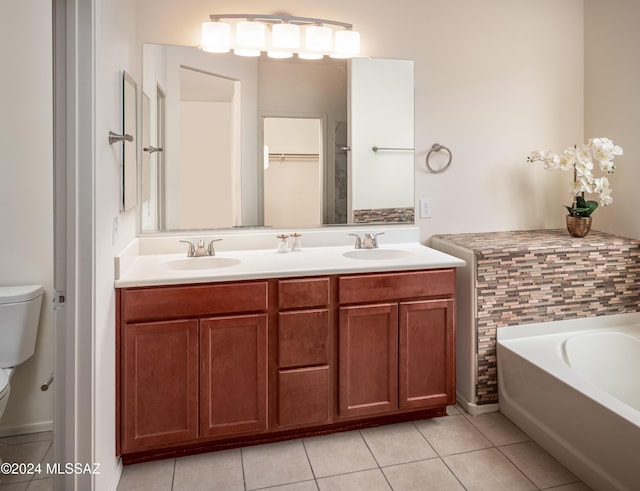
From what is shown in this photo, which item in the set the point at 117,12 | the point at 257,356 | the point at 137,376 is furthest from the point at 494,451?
the point at 117,12

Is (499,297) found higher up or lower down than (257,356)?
higher up

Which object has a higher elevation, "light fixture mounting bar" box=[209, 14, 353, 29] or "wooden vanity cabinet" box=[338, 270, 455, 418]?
"light fixture mounting bar" box=[209, 14, 353, 29]

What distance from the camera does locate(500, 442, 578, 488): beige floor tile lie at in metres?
1.93

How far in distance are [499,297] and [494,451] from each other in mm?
750

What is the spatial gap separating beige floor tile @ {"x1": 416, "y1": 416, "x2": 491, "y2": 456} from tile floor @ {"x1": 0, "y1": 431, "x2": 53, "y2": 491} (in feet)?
5.52

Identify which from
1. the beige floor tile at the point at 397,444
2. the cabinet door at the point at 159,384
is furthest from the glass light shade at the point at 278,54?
the beige floor tile at the point at 397,444

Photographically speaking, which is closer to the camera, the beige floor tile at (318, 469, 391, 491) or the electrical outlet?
the beige floor tile at (318, 469, 391, 491)

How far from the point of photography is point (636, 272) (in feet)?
8.55

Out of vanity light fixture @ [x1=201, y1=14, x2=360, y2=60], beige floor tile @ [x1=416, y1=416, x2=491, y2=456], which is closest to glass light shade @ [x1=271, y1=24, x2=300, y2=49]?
vanity light fixture @ [x1=201, y1=14, x2=360, y2=60]

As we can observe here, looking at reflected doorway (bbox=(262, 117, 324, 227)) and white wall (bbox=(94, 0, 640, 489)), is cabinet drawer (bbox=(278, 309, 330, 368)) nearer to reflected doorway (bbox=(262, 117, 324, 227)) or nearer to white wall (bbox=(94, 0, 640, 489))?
reflected doorway (bbox=(262, 117, 324, 227))

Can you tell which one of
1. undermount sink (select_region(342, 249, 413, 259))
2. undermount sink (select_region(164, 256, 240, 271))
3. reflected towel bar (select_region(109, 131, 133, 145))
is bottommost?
undermount sink (select_region(164, 256, 240, 271))

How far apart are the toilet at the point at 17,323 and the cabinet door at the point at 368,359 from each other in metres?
1.46

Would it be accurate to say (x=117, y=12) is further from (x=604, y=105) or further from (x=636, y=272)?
(x=636, y=272)

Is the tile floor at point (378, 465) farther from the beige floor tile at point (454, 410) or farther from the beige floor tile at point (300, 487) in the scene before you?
the beige floor tile at point (454, 410)
